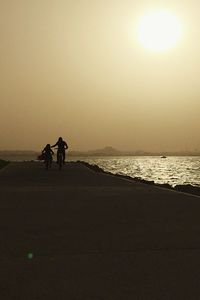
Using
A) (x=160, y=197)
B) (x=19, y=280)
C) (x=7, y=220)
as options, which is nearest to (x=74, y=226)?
(x=7, y=220)

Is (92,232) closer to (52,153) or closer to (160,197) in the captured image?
(160,197)

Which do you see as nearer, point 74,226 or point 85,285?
point 85,285

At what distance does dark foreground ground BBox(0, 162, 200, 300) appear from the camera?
20.1 feet

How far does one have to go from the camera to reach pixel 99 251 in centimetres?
827

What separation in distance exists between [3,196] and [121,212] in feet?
18.4

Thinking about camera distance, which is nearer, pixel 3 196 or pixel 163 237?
pixel 163 237

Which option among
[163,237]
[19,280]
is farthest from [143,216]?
[19,280]

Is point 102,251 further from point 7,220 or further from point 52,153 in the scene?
point 52,153

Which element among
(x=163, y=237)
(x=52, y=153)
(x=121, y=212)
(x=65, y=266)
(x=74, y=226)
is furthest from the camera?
(x=52, y=153)

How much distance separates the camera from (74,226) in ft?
35.7

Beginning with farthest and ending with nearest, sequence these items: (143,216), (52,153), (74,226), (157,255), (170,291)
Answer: (52,153), (143,216), (74,226), (157,255), (170,291)

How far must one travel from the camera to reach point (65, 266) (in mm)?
7242

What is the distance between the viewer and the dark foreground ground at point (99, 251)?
613 cm

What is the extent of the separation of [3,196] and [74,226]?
7.30 meters
